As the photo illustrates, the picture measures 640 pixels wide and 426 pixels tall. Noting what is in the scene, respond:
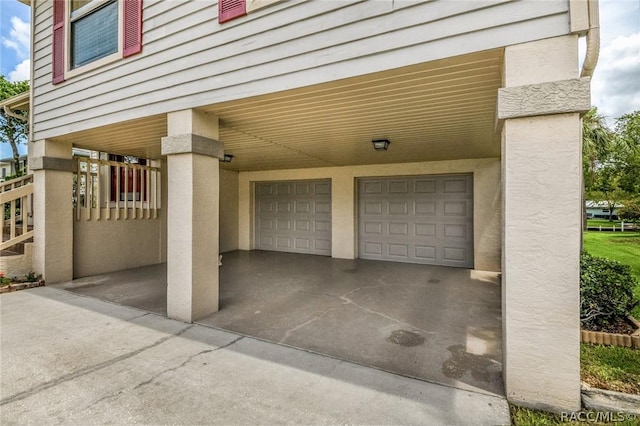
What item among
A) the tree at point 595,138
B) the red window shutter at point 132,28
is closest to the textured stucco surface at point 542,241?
the red window shutter at point 132,28

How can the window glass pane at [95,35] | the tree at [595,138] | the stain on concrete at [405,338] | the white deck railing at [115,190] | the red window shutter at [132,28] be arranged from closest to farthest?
1. the stain on concrete at [405,338]
2. the red window shutter at [132,28]
3. the window glass pane at [95,35]
4. the white deck railing at [115,190]
5. the tree at [595,138]

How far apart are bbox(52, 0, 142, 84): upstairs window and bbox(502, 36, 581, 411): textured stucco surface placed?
14.8 ft

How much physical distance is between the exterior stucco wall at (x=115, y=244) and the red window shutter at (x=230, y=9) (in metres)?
5.19

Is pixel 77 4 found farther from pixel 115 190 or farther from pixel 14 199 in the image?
pixel 14 199

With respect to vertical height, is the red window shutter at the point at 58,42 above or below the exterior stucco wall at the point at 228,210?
above

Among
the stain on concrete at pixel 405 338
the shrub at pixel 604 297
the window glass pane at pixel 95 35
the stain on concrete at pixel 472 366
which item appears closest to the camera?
the stain on concrete at pixel 472 366

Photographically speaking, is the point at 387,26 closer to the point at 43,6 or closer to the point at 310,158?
the point at 310,158

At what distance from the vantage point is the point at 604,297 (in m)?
3.52

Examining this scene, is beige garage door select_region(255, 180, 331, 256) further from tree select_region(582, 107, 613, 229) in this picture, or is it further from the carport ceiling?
tree select_region(582, 107, 613, 229)

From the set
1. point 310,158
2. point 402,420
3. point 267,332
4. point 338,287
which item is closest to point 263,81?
point 267,332

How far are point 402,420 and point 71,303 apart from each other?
191 inches

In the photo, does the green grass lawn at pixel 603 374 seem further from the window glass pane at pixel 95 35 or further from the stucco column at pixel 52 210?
the stucco column at pixel 52 210

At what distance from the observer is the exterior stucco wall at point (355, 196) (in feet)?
21.8

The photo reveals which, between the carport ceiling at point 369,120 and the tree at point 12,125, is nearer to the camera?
the carport ceiling at point 369,120
